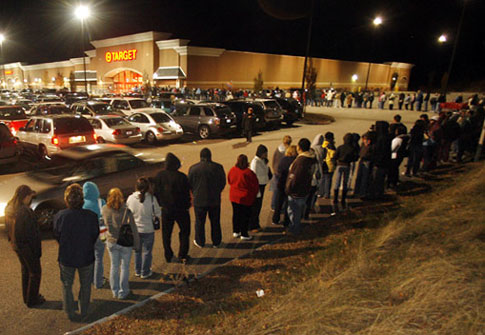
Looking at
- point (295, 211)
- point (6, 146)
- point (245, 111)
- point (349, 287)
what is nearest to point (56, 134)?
point (6, 146)

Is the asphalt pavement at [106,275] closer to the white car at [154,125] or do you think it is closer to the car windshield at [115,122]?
the car windshield at [115,122]

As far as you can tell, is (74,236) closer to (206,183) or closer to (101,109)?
(206,183)

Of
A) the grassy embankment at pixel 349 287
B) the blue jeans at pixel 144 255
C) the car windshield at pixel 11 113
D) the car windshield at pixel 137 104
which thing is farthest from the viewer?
the car windshield at pixel 137 104

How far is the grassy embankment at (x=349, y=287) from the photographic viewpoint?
3549 mm

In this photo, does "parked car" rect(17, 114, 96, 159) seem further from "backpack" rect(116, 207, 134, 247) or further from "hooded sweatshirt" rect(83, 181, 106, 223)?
"backpack" rect(116, 207, 134, 247)

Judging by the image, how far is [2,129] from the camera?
10789 mm

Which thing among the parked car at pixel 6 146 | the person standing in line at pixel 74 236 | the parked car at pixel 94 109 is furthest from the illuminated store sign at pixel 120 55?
the person standing in line at pixel 74 236

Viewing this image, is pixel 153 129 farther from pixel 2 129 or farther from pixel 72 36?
pixel 72 36

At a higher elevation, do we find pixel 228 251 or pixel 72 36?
pixel 72 36

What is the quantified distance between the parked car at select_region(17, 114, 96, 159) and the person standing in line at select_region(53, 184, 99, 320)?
8.47 metres

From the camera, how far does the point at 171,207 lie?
17.5 ft

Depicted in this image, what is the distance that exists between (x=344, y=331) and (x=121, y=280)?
298cm

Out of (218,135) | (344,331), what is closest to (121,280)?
(344,331)

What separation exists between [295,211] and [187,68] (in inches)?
1748
